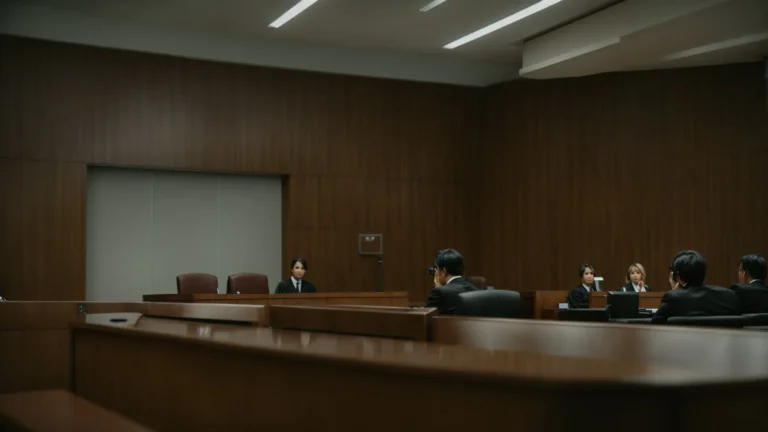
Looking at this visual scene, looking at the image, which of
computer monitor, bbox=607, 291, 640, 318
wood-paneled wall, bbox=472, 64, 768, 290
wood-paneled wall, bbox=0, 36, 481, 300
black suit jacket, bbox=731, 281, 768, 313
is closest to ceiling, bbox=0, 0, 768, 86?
wood-paneled wall, bbox=0, 36, 481, 300

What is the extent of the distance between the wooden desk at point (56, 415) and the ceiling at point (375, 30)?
716cm

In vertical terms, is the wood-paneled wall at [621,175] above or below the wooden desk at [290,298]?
above

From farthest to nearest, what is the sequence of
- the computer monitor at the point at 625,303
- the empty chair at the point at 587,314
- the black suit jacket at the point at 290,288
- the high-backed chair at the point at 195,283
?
1. the black suit jacket at the point at 290,288
2. the high-backed chair at the point at 195,283
3. the computer monitor at the point at 625,303
4. the empty chair at the point at 587,314

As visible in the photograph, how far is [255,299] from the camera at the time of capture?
8.46m

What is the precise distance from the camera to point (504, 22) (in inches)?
405

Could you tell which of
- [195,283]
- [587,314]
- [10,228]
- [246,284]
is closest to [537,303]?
[587,314]

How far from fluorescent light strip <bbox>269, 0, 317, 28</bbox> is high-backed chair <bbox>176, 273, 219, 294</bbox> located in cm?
321

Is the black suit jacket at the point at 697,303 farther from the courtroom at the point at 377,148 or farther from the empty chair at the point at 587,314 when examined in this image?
the courtroom at the point at 377,148

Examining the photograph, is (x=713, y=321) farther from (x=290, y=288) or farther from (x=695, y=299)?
(x=290, y=288)

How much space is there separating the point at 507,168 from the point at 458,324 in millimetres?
9992

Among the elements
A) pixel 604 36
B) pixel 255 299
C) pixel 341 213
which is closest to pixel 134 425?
pixel 255 299

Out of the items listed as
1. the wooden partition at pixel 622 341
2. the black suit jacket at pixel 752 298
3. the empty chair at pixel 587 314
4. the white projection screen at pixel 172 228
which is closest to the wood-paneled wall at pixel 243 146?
the white projection screen at pixel 172 228

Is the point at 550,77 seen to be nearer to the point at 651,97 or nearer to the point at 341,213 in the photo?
Result: the point at 651,97

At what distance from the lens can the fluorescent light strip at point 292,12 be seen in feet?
31.9
